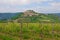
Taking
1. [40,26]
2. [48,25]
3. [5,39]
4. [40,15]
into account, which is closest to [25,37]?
[5,39]

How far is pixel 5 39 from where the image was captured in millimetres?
10641

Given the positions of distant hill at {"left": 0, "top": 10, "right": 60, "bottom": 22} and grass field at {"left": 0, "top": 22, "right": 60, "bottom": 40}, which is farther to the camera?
distant hill at {"left": 0, "top": 10, "right": 60, "bottom": 22}

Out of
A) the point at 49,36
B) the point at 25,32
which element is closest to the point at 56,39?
the point at 49,36

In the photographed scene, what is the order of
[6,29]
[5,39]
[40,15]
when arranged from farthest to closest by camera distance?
[40,15] < [6,29] < [5,39]

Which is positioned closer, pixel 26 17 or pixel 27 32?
pixel 27 32

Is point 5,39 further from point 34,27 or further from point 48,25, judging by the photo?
point 48,25

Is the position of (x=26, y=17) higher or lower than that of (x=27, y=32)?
higher

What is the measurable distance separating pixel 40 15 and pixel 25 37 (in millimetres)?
10695

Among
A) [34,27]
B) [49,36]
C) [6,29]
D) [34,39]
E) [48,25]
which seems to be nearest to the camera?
[34,39]

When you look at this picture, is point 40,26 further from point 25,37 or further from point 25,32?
point 25,37

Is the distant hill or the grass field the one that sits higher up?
the distant hill

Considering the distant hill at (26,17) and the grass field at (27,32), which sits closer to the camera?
the grass field at (27,32)

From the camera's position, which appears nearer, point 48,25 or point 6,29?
point 6,29

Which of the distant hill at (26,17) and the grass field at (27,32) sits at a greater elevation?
the distant hill at (26,17)
